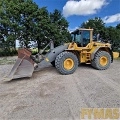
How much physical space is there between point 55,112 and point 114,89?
2044mm

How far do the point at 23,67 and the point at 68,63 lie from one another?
1.81 metres

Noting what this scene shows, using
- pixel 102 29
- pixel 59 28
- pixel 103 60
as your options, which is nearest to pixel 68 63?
pixel 103 60

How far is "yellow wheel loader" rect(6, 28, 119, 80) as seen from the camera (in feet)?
19.4

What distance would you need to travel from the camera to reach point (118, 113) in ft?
10.9

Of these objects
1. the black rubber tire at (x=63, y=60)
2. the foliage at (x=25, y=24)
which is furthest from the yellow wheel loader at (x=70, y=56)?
the foliage at (x=25, y=24)

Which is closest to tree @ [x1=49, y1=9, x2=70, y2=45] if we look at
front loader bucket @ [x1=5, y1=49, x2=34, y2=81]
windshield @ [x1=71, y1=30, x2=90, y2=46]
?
windshield @ [x1=71, y1=30, x2=90, y2=46]

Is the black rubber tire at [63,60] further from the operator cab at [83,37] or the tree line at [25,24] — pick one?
the tree line at [25,24]

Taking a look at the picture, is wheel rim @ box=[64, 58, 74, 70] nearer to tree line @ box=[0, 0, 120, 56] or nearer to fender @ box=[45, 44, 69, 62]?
fender @ box=[45, 44, 69, 62]

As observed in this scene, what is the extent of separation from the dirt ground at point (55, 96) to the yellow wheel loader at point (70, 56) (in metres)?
0.42

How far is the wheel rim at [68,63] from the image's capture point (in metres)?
6.56

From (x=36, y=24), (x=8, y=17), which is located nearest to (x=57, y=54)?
(x=36, y=24)

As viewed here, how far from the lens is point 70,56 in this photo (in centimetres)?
663

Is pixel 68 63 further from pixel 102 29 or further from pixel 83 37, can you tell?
pixel 102 29

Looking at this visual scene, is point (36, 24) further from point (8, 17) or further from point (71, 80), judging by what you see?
point (71, 80)
